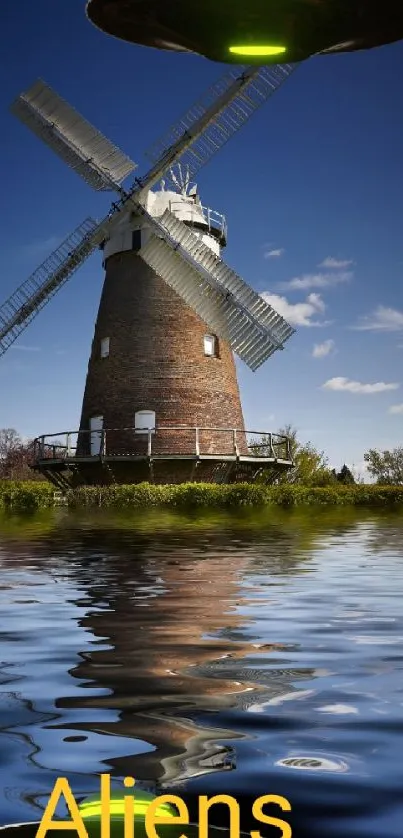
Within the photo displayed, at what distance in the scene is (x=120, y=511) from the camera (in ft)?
86.8

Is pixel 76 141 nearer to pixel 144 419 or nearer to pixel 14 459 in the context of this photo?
pixel 144 419

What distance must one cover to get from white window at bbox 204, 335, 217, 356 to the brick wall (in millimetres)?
208

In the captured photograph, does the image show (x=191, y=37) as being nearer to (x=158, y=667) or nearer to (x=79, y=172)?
(x=158, y=667)

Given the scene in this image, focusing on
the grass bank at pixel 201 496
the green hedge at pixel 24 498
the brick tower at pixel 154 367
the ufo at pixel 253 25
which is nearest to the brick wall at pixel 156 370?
the brick tower at pixel 154 367

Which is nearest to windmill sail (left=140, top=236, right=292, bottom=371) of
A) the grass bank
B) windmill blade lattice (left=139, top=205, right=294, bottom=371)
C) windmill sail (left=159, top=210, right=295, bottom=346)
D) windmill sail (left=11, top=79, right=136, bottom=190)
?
windmill blade lattice (left=139, top=205, right=294, bottom=371)

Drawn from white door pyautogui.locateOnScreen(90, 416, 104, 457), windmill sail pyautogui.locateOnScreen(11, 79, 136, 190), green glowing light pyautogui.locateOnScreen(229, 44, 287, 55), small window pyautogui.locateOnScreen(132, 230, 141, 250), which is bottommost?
green glowing light pyautogui.locateOnScreen(229, 44, 287, 55)

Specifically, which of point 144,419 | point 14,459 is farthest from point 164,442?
point 14,459

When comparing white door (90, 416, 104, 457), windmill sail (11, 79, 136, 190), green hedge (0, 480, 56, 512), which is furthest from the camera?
green hedge (0, 480, 56, 512)

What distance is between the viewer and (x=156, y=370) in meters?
30.2

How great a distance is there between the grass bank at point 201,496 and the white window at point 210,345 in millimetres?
5415

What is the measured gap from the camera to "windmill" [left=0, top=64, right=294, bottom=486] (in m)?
29.0

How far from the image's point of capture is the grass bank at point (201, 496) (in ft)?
88.5

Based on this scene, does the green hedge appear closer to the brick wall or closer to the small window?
the brick wall

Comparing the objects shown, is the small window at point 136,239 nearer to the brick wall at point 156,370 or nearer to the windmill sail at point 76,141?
the brick wall at point 156,370
